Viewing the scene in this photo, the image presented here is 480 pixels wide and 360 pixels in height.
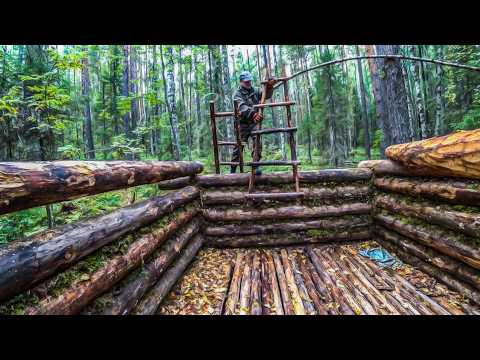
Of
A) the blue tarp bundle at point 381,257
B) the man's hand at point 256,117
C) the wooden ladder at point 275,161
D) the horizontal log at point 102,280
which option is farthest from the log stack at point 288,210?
the horizontal log at point 102,280

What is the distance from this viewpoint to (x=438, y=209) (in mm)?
3057

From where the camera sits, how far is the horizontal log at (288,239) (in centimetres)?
423

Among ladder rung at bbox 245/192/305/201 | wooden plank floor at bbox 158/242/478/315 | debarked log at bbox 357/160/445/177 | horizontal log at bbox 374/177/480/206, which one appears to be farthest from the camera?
ladder rung at bbox 245/192/305/201

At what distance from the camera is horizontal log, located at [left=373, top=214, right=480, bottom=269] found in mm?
2514

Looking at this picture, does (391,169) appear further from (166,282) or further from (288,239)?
(166,282)

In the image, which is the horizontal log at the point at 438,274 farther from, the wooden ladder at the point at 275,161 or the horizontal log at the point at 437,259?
the wooden ladder at the point at 275,161

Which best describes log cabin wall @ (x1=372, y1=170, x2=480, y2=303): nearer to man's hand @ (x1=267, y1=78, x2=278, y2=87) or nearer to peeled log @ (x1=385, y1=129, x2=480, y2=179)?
peeled log @ (x1=385, y1=129, x2=480, y2=179)

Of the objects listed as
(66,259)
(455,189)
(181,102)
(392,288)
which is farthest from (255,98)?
(181,102)

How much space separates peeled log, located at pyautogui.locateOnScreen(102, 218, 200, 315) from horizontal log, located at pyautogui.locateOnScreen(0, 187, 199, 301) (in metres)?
0.45

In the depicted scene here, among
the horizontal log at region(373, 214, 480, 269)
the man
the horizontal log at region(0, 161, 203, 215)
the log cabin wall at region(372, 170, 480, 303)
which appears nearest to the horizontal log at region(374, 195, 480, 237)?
the log cabin wall at region(372, 170, 480, 303)

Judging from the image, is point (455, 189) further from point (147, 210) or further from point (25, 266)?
point (25, 266)

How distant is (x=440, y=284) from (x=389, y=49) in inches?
300

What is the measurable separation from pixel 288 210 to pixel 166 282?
240 cm
